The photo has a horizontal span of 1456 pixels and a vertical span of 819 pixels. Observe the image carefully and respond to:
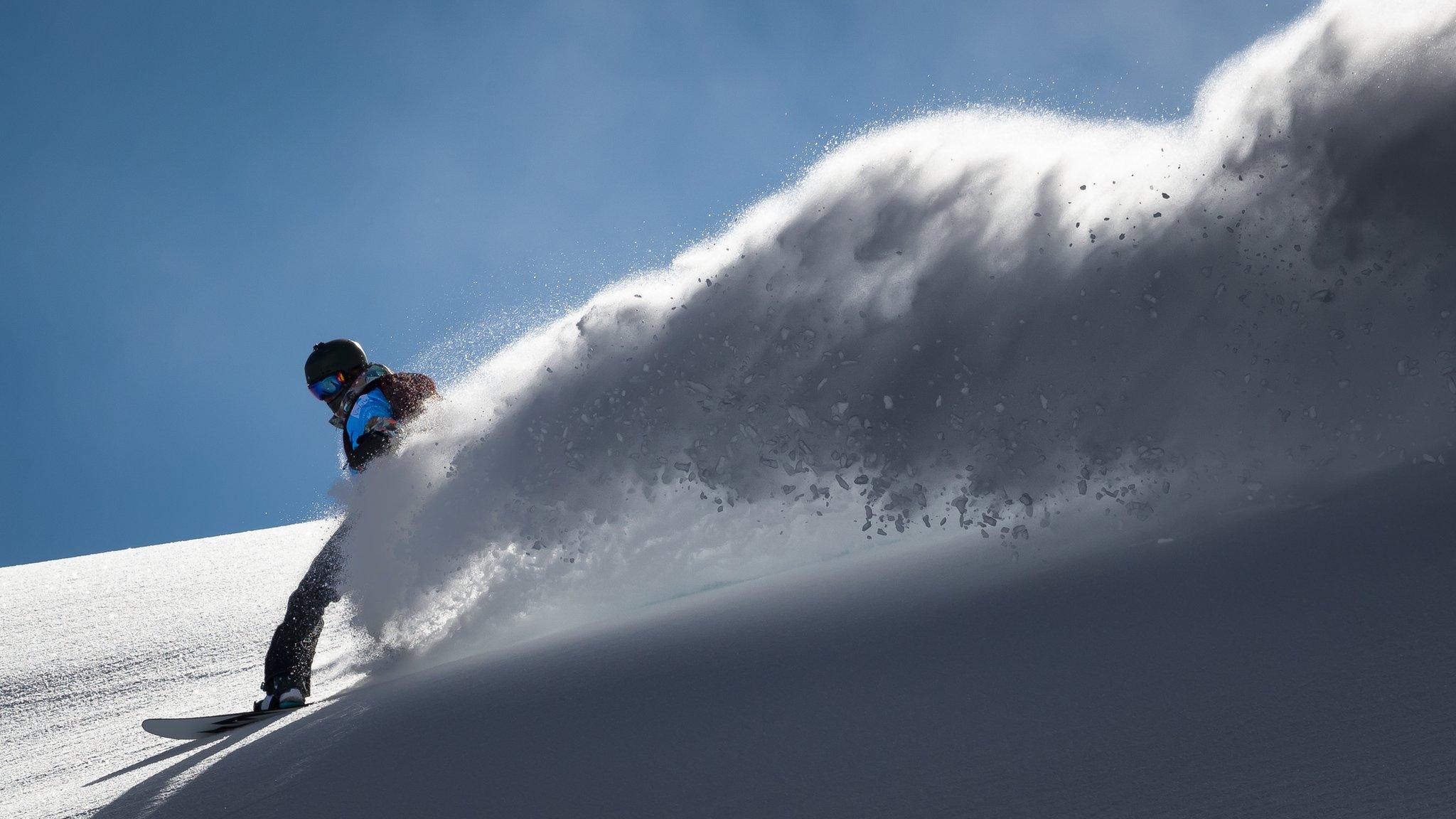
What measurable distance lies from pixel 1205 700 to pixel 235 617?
25.2ft

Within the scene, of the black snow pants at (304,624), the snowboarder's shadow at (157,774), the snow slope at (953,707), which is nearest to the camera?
the snow slope at (953,707)

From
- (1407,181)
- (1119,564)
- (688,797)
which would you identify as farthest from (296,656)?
(1407,181)

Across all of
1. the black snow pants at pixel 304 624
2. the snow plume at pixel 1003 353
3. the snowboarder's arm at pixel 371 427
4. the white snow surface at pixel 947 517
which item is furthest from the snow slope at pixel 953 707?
the snowboarder's arm at pixel 371 427

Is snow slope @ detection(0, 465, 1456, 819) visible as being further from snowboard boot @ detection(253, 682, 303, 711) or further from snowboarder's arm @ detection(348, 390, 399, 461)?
snowboarder's arm @ detection(348, 390, 399, 461)

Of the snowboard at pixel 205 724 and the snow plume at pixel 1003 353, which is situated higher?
the snow plume at pixel 1003 353

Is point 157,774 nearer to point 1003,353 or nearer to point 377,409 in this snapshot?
point 377,409

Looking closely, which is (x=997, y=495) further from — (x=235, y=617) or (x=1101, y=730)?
(x=235, y=617)

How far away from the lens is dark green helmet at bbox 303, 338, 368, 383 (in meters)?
5.54

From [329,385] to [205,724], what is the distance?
2.21 m

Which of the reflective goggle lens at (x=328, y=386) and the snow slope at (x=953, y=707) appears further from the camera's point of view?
the reflective goggle lens at (x=328, y=386)

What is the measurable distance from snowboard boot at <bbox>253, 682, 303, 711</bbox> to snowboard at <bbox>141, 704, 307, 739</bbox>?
6 cm

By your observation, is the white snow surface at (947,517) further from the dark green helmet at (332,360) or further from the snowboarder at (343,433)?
the dark green helmet at (332,360)

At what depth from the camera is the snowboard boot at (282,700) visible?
4.12 m

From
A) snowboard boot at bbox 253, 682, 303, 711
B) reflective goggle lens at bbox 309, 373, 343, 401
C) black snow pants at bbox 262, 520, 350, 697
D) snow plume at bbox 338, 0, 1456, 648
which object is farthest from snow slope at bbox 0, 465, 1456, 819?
reflective goggle lens at bbox 309, 373, 343, 401
